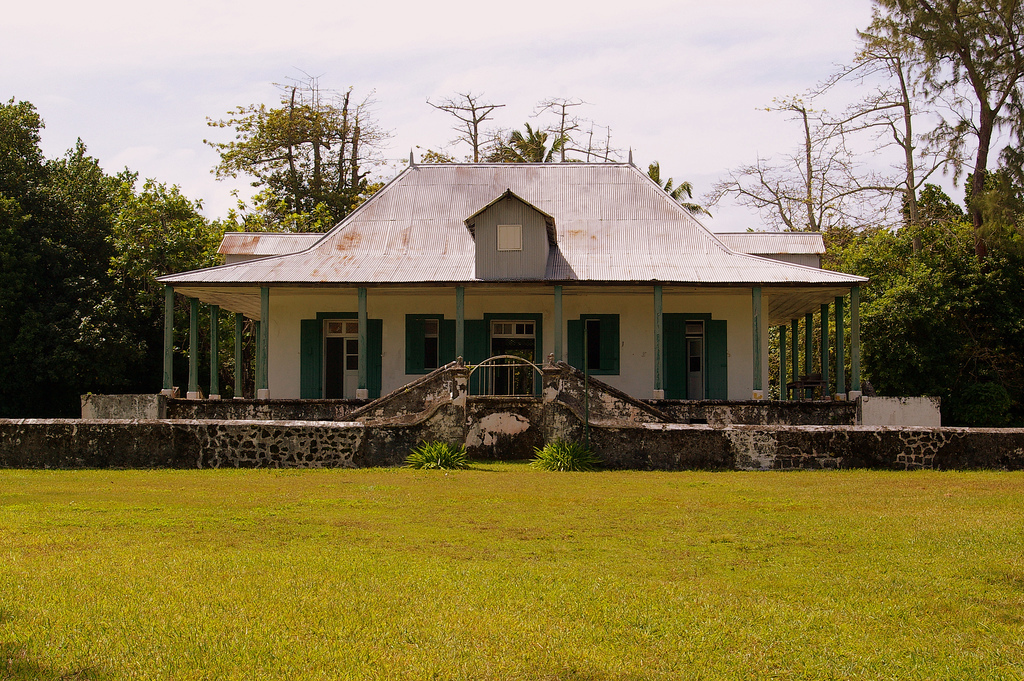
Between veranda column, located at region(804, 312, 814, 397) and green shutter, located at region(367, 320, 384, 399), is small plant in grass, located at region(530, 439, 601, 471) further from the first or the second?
veranda column, located at region(804, 312, 814, 397)

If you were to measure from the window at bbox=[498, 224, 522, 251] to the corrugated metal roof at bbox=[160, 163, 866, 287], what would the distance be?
3.23 ft

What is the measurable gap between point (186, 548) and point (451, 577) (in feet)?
7.55

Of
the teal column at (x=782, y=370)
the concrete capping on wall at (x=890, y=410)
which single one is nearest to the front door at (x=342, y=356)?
the teal column at (x=782, y=370)

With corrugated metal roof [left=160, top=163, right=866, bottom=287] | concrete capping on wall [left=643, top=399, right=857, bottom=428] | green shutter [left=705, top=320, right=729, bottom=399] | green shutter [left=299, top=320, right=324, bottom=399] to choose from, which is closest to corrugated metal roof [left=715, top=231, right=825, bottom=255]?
corrugated metal roof [left=160, top=163, right=866, bottom=287]

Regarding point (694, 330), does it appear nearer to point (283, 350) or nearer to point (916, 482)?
point (283, 350)

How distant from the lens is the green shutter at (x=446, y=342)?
2336 cm

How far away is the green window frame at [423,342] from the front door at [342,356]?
1485 millimetres

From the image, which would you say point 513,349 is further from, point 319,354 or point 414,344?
point 319,354

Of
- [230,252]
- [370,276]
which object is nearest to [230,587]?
[370,276]

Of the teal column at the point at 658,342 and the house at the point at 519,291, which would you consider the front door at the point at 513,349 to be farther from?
the teal column at the point at 658,342

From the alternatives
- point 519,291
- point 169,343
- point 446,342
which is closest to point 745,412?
point 519,291

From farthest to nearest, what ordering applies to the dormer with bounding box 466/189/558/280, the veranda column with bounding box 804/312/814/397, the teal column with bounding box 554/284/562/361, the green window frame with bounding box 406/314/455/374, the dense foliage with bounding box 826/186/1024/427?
the dense foliage with bounding box 826/186/1024/427, the veranda column with bounding box 804/312/814/397, the green window frame with bounding box 406/314/455/374, the dormer with bounding box 466/189/558/280, the teal column with bounding box 554/284/562/361

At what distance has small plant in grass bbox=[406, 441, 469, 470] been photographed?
1400 cm

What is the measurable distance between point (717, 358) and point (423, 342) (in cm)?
708
